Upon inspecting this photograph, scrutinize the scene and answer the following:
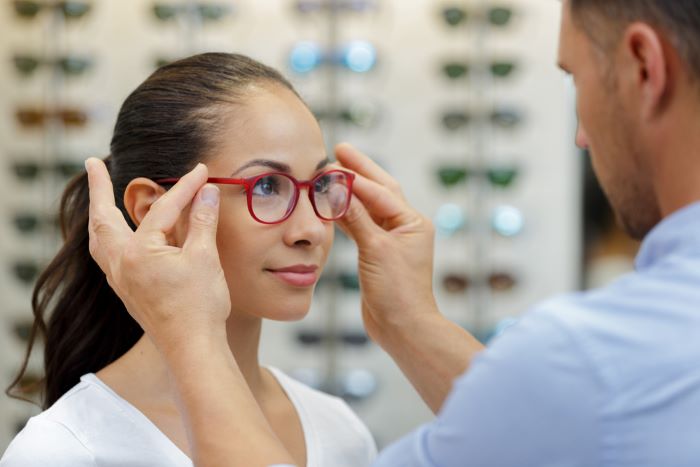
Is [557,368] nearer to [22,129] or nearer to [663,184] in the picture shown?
[663,184]

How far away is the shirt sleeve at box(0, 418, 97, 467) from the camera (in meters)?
1.76

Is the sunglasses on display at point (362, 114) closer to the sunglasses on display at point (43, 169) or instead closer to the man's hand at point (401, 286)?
the sunglasses on display at point (43, 169)

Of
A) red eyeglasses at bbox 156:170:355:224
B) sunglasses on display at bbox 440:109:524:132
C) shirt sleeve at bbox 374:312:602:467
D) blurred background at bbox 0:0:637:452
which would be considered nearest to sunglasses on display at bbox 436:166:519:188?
blurred background at bbox 0:0:637:452

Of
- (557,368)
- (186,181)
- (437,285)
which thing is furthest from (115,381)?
(437,285)

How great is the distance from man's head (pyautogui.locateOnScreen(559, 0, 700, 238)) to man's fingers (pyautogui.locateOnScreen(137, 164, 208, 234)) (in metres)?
0.73

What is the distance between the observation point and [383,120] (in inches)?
218

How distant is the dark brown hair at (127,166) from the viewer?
2.03 meters

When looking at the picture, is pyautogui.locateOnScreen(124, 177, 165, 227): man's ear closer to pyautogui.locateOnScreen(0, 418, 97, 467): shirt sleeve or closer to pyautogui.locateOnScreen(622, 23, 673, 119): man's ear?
pyautogui.locateOnScreen(0, 418, 97, 467): shirt sleeve

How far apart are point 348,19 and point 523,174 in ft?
4.33

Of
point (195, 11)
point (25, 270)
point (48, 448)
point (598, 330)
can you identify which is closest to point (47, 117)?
point (25, 270)

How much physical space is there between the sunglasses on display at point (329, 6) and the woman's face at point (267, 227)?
363 cm

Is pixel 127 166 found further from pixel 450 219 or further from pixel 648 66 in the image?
pixel 450 219

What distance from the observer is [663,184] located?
133 centimetres

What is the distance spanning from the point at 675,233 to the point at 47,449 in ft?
3.81
